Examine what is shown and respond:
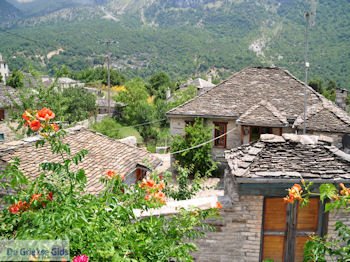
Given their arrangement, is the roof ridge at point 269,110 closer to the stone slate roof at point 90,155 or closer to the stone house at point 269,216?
the stone slate roof at point 90,155

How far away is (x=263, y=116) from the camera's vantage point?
14.5 m

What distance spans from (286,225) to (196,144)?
1144cm

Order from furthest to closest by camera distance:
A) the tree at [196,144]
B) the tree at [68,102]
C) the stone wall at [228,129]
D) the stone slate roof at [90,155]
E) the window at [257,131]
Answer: the tree at [68,102]
the stone wall at [228,129]
the tree at [196,144]
the window at [257,131]
the stone slate roof at [90,155]

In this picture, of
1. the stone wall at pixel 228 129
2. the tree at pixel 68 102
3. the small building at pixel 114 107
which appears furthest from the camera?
the small building at pixel 114 107

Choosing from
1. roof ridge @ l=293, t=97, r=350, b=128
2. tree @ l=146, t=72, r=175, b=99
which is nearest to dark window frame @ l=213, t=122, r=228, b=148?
roof ridge @ l=293, t=97, r=350, b=128

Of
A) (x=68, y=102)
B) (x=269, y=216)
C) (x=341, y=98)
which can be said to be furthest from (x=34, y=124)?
(x=68, y=102)

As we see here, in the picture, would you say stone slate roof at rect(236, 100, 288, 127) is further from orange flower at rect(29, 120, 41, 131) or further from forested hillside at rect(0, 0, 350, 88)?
forested hillside at rect(0, 0, 350, 88)

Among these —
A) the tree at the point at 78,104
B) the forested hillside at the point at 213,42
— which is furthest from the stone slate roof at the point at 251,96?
the forested hillside at the point at 213,42

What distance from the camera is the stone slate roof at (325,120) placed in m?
12.2

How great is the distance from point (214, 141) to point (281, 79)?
5647mm

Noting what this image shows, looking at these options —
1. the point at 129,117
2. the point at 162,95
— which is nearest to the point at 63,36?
the point at 162,95

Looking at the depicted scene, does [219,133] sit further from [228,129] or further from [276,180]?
[276,180]

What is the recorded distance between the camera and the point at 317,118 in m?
13.0

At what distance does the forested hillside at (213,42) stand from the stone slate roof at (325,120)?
157 feet
